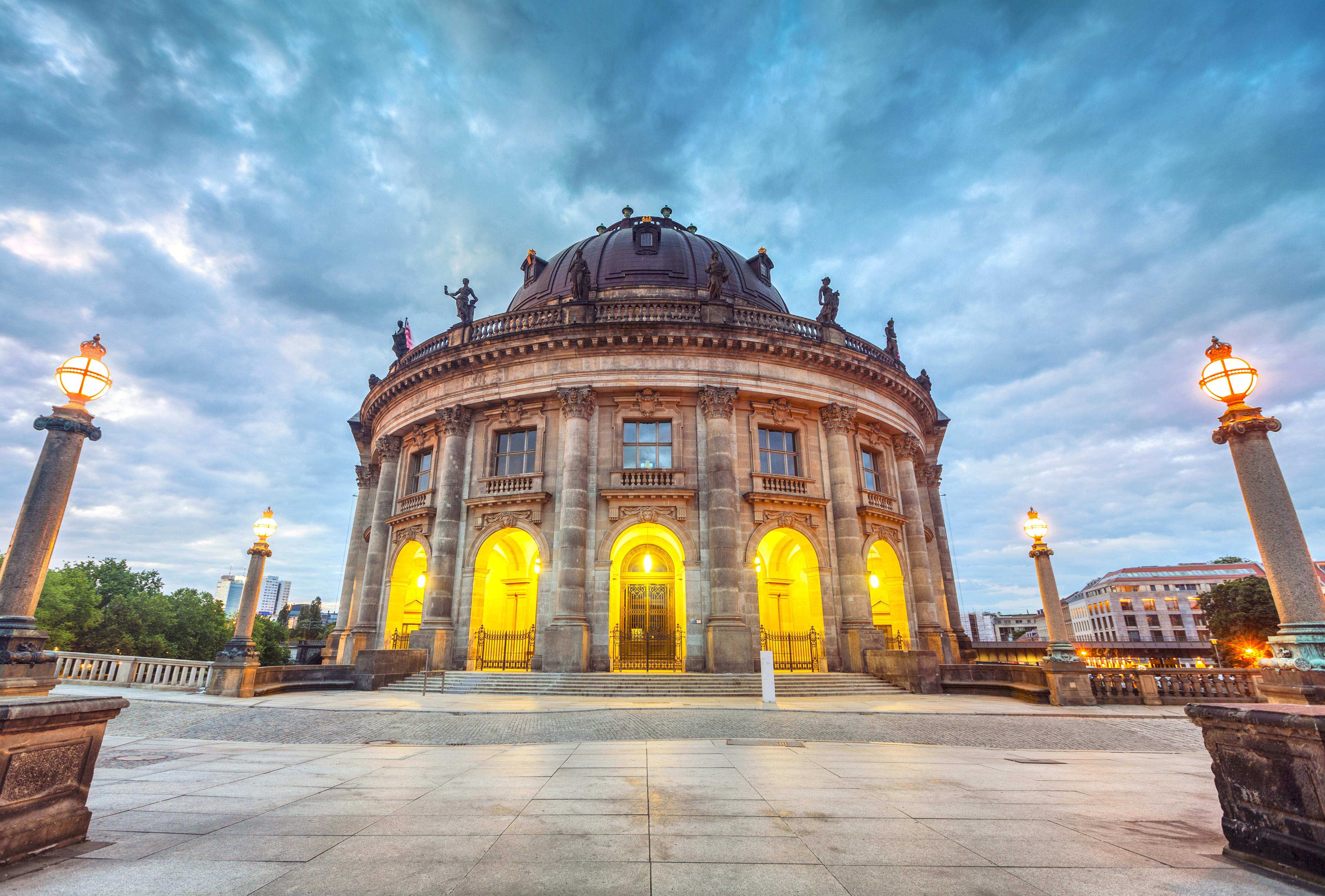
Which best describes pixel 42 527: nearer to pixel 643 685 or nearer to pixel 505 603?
pixel 643 685

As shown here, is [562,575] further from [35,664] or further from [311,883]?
[311,883]

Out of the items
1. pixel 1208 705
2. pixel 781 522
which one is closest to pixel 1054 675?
pixel 781 522

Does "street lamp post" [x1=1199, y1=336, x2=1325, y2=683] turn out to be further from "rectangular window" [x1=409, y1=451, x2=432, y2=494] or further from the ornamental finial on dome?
"rectangular window" [x1=409, y1=451, x2=432, y2=494]

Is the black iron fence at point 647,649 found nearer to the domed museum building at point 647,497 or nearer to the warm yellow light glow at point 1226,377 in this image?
the domed museum building at point 647,497

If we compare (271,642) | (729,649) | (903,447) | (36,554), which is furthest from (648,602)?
(271,642)

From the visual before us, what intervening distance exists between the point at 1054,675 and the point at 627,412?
17073 millimetres

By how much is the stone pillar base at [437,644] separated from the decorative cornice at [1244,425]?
22583 mm

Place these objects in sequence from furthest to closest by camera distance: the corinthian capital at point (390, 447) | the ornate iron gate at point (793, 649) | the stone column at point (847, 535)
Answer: the corinthian capital at point (390, 447), the stone column at point (847, 535), the ornate iron gate at point (793, 649)

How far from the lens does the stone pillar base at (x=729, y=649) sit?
2016cm

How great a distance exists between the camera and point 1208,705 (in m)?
4.60

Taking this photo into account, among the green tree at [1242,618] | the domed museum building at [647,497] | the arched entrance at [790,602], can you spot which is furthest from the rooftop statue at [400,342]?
the green tree at [1242,618]

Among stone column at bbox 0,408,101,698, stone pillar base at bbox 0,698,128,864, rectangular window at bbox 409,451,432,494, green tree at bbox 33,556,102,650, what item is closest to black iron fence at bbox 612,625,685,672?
rectangular window at bbox 409,451,432,494

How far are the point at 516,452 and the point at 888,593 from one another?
18.6 metres

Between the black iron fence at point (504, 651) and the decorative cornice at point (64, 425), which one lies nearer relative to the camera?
the decorative cornice at point (64, 425)
